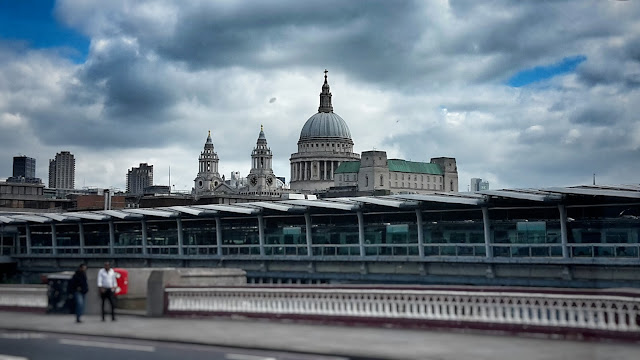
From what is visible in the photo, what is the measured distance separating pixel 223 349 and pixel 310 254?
4523cm

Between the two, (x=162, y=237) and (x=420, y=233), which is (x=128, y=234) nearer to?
(x=162, y=237)

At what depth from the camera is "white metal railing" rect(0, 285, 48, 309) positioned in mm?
28484

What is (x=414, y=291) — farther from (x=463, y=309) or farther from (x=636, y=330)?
(x=636, y=330)

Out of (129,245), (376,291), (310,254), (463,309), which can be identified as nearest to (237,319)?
(376,291)

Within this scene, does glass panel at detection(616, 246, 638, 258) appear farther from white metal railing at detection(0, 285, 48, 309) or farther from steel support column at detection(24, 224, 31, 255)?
steel support column at detection(24, 224, 31, 255)

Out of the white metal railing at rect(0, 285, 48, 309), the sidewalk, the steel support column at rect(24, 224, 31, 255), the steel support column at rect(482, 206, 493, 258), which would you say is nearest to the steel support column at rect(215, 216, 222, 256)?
the steel support column at rect(482, 206, 493, 258)

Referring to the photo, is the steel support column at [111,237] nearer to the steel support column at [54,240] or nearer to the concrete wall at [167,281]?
the steel support column at [54,240]

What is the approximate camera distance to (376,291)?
69.8 ft

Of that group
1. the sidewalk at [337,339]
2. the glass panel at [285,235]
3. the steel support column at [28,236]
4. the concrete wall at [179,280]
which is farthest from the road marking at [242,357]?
the steel support column at [28,236]

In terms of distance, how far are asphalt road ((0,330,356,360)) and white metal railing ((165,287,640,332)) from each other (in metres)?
4.59

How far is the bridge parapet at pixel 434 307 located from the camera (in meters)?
17.2

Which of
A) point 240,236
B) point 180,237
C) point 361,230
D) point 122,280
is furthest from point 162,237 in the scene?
point 122,280

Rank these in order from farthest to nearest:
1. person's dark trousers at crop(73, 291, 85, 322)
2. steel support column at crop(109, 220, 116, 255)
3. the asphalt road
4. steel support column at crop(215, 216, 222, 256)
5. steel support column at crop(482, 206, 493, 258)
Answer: steel support column at crop(109, 220, 116, 255) → steel support column at crop(215, 216, 222, 256) → steel support column at crop(482, 206, 493, 258) → person's dark trousers at crop(73, 291, 85, 322) → the asphalt road

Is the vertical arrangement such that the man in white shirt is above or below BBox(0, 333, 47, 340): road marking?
above
